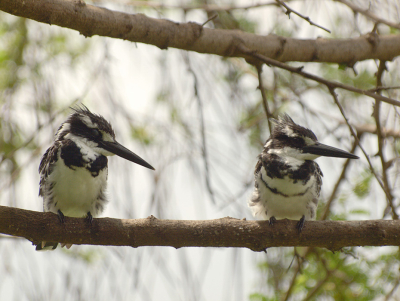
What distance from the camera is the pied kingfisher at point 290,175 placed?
2.57 m

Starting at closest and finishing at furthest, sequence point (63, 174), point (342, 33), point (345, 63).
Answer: point (63, 174) < point (345, 63) < point (342, 33)

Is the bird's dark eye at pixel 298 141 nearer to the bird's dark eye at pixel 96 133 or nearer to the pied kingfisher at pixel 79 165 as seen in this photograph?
the pied kingfisher at pixel 79 165

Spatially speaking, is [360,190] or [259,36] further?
[360,190]

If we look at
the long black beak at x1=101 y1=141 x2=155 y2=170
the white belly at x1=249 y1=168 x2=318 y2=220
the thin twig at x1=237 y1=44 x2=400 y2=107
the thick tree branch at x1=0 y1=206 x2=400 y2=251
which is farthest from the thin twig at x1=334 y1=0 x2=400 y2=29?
the long black beak at x1=101 y1=141 x2=155 y2=170

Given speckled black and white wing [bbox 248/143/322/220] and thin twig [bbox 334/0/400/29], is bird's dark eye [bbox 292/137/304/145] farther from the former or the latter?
thin twig [bbox 334/0/400/29]

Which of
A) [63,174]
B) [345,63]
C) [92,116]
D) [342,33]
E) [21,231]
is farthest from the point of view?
[342,33]

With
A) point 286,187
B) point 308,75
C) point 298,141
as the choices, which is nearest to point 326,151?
point 298,141

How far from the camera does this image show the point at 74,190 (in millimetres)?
2475

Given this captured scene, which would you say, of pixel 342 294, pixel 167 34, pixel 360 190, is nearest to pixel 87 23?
pixel 167 34

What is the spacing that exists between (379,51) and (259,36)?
82cm

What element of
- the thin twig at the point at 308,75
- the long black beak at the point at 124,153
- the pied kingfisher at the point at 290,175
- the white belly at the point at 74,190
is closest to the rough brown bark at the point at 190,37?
the thin twig at the point at 308,75

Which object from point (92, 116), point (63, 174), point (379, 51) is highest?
point (379, 51)

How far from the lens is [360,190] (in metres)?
3.04

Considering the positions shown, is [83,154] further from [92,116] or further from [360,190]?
[360,190]
